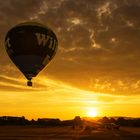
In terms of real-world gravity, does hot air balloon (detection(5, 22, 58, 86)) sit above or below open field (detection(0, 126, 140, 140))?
above

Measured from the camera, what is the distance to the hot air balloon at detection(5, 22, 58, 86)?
7162 cm

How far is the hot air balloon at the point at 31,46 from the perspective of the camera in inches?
2820

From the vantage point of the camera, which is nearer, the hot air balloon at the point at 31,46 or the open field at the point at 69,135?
the hot air balloon at the point at 31,46

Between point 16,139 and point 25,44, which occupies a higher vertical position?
point 25,44

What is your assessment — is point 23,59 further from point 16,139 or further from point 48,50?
point 16,139

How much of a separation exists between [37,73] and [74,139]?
11.9 m

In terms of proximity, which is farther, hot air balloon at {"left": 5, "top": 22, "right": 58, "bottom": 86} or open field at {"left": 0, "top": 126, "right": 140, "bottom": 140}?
open field at {"left": 0, "top": 126, "right": 140, "bottom": 140}

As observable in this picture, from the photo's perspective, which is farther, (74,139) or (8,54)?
(8,54)

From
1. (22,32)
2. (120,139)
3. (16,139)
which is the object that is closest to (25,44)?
(22,32)

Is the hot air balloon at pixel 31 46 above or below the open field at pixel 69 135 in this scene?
above

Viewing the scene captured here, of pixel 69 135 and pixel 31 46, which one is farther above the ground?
pixel 31 46

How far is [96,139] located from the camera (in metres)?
70.9

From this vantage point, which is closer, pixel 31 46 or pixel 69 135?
pixel 31 46

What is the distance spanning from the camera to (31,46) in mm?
72688
